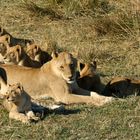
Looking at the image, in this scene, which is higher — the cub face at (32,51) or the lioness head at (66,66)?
the lioness head at (66,66)

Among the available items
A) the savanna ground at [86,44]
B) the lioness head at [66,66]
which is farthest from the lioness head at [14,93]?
the lioness head at [66,66]

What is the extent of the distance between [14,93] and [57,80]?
1.51m

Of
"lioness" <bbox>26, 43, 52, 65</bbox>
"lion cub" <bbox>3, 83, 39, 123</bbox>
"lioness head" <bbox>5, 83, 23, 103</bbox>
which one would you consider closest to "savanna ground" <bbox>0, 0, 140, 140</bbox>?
"lion cub" <bbox>3, 83, 39, 123</bbox>

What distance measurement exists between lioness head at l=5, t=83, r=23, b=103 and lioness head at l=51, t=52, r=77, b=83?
126 cm

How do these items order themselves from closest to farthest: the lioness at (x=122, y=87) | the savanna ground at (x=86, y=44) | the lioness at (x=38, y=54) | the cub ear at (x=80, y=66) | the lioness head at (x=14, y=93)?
the savanna ground at (x=86, y=44)
the lioness head at (x=14, y=93)
the lioness at (x=122, y=87)
the cub ear at (x=80, y=66)
the lioness at (x=38, y=54)

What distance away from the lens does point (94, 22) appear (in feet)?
41.7

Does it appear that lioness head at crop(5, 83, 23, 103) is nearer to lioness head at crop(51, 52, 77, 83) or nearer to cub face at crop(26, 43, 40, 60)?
lioness head at crop(51, 52, 77, 83)

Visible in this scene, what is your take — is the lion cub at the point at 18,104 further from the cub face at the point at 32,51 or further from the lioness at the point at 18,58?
the cub face at the point at 32,51

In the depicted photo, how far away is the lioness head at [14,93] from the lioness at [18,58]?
2.66 meters

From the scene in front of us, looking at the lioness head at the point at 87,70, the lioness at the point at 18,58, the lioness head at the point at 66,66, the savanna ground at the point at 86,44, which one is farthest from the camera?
the lioness at the point at 18,58

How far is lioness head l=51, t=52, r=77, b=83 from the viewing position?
8.73m

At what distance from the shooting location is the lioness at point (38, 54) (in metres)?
10.6

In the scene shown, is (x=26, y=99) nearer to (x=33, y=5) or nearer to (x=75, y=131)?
(x=75, y=131)

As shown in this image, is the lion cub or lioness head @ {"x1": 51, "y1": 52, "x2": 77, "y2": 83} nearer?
the lion cub
